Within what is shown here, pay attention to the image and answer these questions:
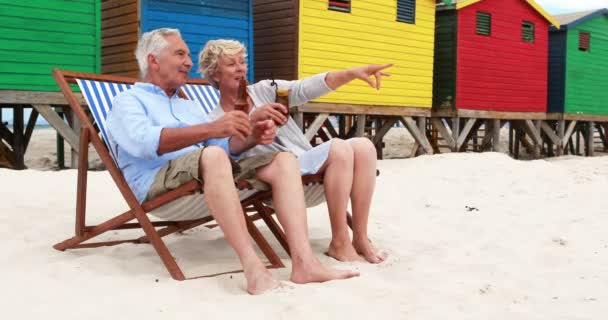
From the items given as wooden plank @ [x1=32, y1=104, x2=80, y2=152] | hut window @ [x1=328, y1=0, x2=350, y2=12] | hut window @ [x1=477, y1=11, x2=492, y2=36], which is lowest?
wooden plank @ [x1=32, y1=104, x2=80, y2=152]

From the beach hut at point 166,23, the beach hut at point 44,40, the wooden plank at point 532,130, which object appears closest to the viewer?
the beach hut at point 44,40

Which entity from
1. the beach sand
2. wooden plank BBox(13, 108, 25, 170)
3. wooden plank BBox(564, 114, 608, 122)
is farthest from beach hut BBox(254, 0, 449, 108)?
wooden plank BBox(564, 114, 608, 122)

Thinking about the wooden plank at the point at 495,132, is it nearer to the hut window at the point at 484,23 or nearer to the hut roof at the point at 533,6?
the hut window at the point at 484,23

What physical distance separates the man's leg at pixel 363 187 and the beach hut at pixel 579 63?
14.0 meters

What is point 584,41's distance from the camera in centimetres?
1653

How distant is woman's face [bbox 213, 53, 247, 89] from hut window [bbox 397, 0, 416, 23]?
30.2ft

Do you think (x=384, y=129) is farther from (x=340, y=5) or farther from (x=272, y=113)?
(x=272, y=113)

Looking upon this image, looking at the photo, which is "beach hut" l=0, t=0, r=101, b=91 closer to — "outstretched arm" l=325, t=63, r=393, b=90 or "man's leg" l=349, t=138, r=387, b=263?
"outstretched arm" l=325, t=63, r=393, b=90

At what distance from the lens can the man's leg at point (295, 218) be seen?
9.86 ft

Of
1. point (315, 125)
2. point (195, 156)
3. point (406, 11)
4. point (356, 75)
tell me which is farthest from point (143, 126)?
point (406, 11)

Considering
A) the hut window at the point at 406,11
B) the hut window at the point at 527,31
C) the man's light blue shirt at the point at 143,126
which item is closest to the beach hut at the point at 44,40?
the hut window at the point at 406,11

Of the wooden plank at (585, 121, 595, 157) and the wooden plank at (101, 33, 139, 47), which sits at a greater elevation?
the wooden plank at (101, 33, 139, 47)

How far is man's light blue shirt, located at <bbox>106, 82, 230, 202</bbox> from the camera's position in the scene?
9.90ft

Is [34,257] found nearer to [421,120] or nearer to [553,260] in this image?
[553,260]
